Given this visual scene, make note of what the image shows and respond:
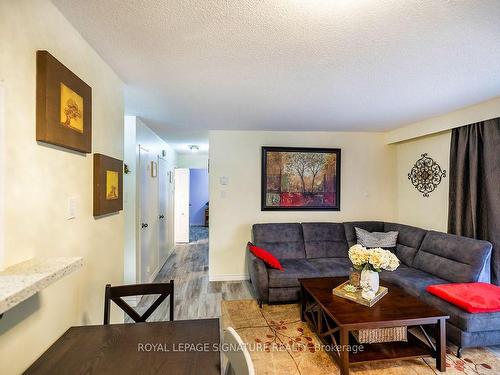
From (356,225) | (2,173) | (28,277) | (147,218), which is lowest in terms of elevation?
(356,225)

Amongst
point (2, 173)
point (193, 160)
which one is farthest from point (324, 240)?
point (193, 160)

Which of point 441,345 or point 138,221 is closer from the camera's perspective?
point 441,345

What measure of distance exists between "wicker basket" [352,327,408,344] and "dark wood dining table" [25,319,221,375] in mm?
1330

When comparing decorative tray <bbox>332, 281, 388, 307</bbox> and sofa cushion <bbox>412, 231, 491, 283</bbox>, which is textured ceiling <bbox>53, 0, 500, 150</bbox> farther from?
decorative tray <bbox>332, 281, 388, 307</bbox>

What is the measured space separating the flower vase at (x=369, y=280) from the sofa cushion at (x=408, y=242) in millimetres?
1426

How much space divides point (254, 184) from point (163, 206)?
6.15 ft

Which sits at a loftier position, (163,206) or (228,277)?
(163,206)

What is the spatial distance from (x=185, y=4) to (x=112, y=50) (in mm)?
734

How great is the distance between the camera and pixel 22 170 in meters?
1.05

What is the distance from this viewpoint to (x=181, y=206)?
22.7 ft

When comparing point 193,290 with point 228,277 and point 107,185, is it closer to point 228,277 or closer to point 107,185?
point 228,277

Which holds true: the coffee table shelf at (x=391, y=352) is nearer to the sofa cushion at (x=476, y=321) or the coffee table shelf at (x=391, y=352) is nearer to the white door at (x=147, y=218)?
the sofa cushion at (x=476, y=321)

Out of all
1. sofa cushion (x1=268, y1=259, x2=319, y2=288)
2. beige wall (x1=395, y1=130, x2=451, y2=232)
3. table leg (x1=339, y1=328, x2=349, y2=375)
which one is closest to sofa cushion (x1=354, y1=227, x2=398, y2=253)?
beige wall (x1=395, y1=130, x2=451, y2=232)

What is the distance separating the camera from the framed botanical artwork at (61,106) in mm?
1122
